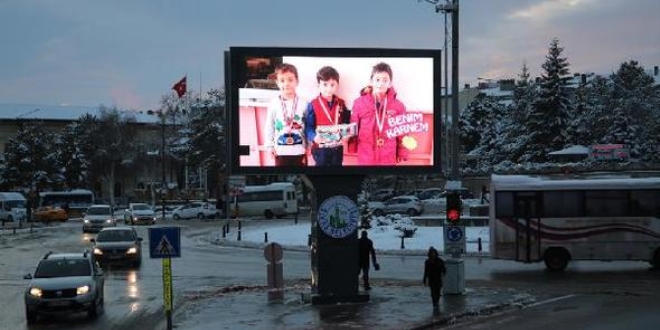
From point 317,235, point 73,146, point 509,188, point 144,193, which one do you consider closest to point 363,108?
point 317,235

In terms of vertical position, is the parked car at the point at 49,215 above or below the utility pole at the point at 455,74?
below

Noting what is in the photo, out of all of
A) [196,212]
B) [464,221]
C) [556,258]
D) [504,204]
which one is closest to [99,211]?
[196,212]

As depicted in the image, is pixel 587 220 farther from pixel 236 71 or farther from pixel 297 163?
pixel 236 71

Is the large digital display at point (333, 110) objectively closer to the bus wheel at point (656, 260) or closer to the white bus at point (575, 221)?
the white bus at point (575, 221)

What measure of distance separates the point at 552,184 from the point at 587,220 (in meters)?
1.75

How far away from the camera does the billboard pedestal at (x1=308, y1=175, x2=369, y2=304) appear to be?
64.6 feet

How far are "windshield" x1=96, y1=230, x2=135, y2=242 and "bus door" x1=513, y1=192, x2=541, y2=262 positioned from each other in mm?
15042

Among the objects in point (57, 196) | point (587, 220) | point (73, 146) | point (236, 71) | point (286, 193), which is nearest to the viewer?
point (236, 71)

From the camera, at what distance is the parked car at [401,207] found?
6428 centimetres

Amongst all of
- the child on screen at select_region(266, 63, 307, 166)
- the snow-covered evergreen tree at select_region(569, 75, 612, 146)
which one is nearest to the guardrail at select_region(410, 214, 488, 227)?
the child on screen at select_region(266, 63, 307, 166)

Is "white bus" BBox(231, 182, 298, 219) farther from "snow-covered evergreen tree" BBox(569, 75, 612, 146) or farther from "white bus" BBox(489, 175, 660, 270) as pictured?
"white bus" BBox(489, 175, 660, 270)

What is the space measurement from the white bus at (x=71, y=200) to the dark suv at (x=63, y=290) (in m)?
67.8

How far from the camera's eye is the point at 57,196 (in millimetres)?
86500

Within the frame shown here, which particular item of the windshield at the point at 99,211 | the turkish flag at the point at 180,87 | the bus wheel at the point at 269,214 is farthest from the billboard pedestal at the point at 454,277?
the turkish flag at the point at 180,87
